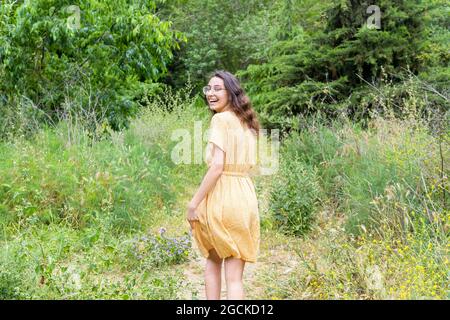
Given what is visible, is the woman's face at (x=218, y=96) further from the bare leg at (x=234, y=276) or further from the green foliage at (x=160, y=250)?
the green foliage at (x=160, y=250)

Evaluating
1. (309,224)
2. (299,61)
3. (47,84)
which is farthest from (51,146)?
(299,61)

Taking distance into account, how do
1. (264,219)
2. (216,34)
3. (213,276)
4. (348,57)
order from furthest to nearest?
1. (216,34)
2. (348,57)
3. (264,219)
4. (213,276)

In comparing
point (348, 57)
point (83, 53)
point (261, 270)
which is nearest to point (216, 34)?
point (348, 57)

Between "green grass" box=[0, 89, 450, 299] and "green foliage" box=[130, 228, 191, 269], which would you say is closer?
"green grass" box=[0, 89, 450, 299]

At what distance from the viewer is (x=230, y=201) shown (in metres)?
3.72

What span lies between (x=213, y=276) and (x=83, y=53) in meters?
5.42

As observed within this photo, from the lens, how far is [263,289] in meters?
4.71

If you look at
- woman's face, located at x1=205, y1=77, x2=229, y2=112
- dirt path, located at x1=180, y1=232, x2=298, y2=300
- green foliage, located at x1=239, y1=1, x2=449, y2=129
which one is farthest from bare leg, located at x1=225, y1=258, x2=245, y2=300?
green foliage, located at x1=239, y1=1, x2=449, y2=129

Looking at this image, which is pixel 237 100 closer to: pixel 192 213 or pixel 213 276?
pixel 192 213

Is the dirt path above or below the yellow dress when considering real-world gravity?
below

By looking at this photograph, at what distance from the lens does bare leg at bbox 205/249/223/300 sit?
3908 millimetres

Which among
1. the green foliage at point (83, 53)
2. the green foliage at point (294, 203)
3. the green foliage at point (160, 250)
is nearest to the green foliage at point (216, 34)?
the green foliage at point (83, 53)

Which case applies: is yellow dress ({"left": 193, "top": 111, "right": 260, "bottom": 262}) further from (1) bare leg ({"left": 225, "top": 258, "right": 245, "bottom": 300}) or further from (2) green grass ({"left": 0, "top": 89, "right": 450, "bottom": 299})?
(2) green grass ({"left": 0, "top": 89, "right": 450, "bottom": 299})

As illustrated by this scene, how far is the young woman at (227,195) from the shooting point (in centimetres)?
371
